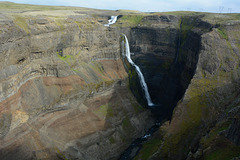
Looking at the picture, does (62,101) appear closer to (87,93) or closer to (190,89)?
(87,93)

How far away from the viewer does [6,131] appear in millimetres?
32156

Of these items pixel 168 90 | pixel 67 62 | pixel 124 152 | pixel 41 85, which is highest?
pixel 67 62

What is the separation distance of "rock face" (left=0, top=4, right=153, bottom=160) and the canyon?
18 cm

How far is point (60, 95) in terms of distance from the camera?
42.2 metres

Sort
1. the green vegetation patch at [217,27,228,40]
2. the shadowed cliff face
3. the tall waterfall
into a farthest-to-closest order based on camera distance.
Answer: the tall waterfall, the shadowed cliff face, the green vegetation patch at [217,27,228,40]

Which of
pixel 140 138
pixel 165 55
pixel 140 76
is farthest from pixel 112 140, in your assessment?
pixel 165 55

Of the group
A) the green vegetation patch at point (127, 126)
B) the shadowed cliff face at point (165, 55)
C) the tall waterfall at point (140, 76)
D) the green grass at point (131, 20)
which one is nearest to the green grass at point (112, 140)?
the green vegetation patch at point (127, 126)

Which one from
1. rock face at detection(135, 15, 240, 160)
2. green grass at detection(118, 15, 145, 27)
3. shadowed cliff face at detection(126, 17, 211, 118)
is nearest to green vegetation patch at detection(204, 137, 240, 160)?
rock face at detection(135, 15, 240, 160)

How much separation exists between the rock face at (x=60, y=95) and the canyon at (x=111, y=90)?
0.59 ft

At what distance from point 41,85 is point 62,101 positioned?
528 centimetres

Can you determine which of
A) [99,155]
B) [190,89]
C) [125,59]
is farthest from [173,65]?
[99,155]

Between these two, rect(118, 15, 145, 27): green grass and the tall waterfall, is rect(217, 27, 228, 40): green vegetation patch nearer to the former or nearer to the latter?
the tall waterfall

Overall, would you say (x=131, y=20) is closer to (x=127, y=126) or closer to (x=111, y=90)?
(x=111, y=90)

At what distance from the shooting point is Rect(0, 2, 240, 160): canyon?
31562 millimetres
